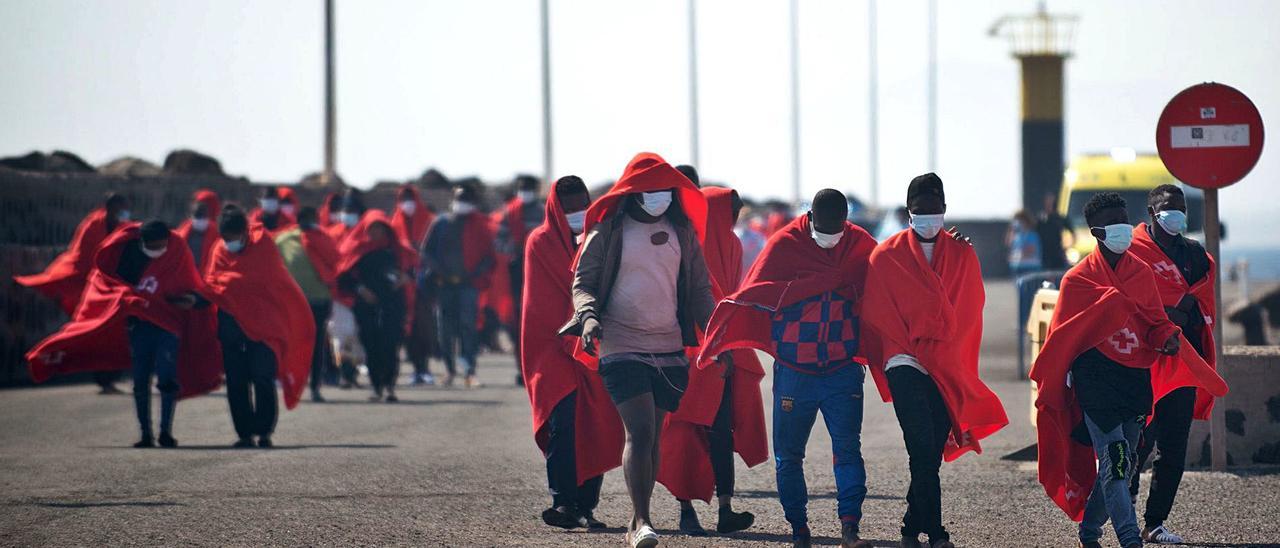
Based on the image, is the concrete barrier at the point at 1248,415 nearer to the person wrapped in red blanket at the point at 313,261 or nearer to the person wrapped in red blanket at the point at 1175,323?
the person wrapped in red blanket at the point at 1175,323

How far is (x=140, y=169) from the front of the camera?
31.6m

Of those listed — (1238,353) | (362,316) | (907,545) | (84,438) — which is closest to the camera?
(907,545)

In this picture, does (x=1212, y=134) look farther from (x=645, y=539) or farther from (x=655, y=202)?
(x=645, y=539)

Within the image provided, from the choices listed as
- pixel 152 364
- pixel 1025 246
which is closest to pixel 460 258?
pixel 152 364

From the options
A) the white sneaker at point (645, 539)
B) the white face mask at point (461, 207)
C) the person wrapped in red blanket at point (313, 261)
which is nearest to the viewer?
the white sneaker at point (645, 539)

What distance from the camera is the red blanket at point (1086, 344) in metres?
8.66

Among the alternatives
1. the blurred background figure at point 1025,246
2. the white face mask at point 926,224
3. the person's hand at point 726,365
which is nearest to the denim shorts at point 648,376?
the person's hand at point 726,365

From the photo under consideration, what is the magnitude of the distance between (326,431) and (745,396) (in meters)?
6.15

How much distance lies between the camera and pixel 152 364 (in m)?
14.7

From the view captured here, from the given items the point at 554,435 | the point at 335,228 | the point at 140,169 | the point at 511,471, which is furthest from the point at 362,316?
the point at 140,169

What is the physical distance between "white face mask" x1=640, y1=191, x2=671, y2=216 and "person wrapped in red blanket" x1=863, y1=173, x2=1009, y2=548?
1082mm

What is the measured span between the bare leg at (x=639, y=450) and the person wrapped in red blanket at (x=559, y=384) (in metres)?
0.79

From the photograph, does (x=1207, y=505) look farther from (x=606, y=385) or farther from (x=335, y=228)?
(x=335, y=228)

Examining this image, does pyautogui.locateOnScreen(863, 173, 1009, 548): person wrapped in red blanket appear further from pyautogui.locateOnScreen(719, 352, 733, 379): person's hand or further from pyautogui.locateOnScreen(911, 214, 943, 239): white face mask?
pyautogui.locateOnScreen(719, 352, 733, 379): person's hand
